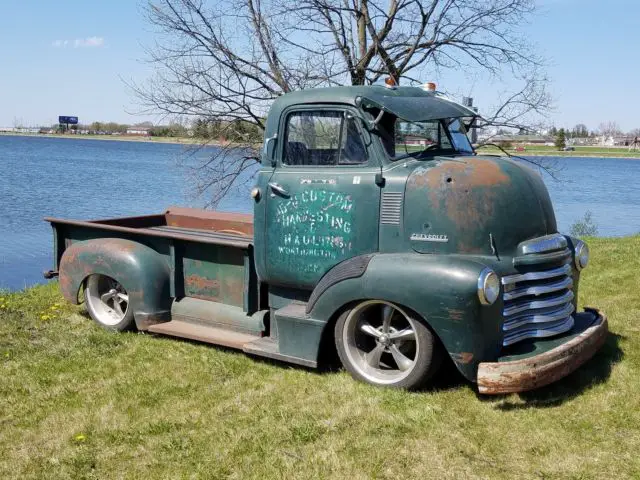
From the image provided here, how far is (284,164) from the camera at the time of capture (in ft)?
20.0

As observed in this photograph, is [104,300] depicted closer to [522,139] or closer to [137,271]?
[137,271]

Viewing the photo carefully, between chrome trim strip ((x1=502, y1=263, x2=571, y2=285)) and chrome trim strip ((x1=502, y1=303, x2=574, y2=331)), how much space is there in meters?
0.27

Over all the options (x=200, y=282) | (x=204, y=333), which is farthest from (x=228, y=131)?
(x=204, y=333)

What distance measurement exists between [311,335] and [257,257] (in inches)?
34.9

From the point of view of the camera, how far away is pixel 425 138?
6055 millimetres

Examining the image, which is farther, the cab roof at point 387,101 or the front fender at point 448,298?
the cab roof at point 387,101

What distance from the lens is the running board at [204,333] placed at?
248 inches

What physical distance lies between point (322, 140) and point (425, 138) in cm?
87

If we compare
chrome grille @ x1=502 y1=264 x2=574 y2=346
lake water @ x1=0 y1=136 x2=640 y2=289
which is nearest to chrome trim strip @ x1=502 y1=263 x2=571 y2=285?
chrome grille @ x1=502 y1=264 x2=574 y2=346

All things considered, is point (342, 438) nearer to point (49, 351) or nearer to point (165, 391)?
point (165, 391)

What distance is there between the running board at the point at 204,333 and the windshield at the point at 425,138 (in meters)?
2.07

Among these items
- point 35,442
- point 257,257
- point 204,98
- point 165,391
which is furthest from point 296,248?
point 204,98

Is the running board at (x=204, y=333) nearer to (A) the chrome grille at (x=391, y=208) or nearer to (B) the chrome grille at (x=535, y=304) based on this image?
(A) the chrome grille at (x=391, y=208)

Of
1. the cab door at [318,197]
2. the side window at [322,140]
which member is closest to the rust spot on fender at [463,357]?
the cab door at [318,197]
